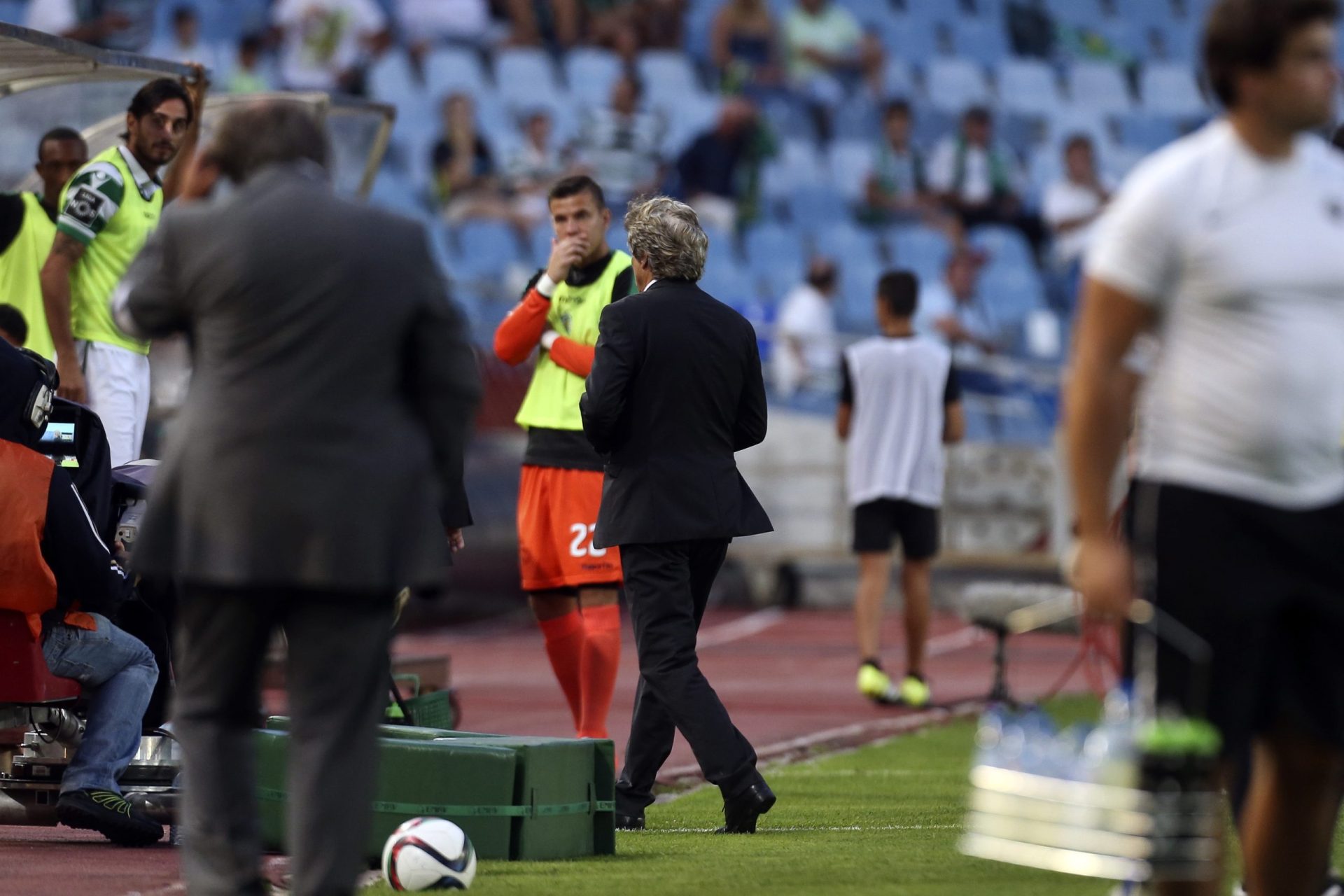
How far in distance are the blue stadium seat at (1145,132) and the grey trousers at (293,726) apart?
71.4ft

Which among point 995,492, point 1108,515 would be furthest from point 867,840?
point 995,492

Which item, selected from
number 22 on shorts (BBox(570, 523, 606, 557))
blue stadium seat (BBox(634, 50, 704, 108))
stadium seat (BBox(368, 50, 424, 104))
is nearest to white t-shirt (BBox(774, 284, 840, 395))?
blue stadium seat (BBox(634, 50, 704, 108))

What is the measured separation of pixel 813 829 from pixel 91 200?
4079 mm

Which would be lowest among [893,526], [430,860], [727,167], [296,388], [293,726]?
[430,860]

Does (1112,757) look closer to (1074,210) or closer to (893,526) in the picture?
(893,526)

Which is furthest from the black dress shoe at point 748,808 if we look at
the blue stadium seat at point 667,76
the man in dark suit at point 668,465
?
the blue stadium seat at point 667,76

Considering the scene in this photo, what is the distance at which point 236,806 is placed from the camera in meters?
4.42

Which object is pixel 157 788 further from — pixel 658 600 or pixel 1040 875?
pixel 1040 875

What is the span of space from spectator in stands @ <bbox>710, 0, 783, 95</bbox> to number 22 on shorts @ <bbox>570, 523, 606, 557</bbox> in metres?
16.7

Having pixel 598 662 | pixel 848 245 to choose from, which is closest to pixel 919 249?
pixel 848 245

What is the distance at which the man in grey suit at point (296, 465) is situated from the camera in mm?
4180

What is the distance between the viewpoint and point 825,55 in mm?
24625

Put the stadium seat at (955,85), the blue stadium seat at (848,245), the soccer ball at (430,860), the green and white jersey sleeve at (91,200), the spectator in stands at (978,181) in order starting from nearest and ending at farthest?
the soccer ball at (430,860) < the green and white jersey sleeve at (91,200) < the blue stadium seat at (848,245) < the spectator in stands at (978,181) < the stadium seat at (955,85)

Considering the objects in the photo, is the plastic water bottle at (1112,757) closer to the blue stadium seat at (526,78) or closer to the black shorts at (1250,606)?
the black shorts at (1250,606)
